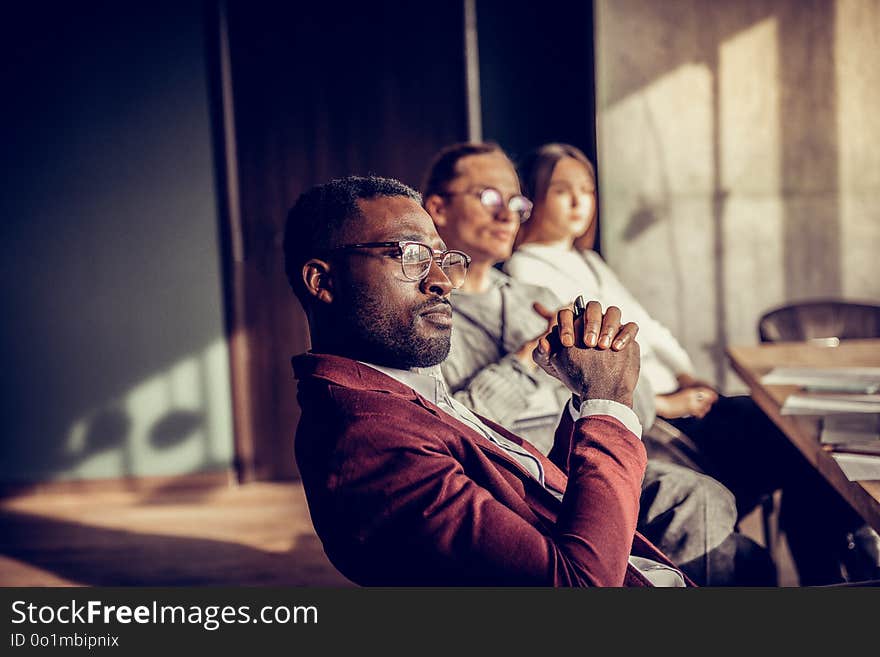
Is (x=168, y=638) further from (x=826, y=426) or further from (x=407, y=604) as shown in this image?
(x=826, y=426)

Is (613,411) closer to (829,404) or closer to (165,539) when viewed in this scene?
(829,404)

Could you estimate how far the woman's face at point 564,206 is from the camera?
174 cm

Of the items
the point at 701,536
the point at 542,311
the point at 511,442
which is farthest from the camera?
the point at 542,311

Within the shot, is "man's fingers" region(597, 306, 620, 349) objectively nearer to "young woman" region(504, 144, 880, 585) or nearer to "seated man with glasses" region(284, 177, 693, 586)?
"seated man with glasses" region(284, 177, 693, 586)

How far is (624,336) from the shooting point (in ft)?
3.30

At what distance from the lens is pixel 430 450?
2.97 feet

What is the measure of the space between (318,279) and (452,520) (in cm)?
36

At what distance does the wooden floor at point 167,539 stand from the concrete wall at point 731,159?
4.71ft

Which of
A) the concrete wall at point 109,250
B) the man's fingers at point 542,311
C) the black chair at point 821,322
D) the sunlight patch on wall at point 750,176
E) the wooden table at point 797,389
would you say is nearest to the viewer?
the wooden table at point 797,389

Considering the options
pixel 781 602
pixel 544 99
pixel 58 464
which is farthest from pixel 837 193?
pixel 58 464

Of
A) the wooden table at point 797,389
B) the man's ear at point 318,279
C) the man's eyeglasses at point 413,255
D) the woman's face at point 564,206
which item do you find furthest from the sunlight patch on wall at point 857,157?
the man's ear at point 318,279

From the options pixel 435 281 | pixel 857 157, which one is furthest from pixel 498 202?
pixel 857 157

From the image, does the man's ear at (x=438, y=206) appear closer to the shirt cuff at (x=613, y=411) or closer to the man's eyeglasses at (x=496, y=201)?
the man's eyeglasses at (x=496, y=201)

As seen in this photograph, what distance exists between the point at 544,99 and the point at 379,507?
10.6ft
